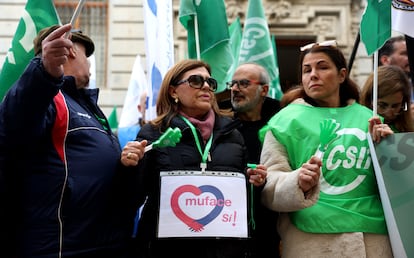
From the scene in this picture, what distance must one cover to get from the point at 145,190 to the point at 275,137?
68cm

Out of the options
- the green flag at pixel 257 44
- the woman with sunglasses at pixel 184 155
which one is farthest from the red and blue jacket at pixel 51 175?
the green flag at pixel 257 44

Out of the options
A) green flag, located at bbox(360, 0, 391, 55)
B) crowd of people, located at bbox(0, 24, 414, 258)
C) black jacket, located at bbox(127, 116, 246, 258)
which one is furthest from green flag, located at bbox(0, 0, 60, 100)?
green flag, located at bbox(360, 0, 391, 55)

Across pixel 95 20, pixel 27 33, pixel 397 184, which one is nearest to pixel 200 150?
pixel 397 184

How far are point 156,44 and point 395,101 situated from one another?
1862 millimetres

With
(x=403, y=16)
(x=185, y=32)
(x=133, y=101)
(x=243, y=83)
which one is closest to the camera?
(x=403, y=16)

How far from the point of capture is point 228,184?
102 inches

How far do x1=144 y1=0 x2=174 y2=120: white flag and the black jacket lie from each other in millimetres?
1317

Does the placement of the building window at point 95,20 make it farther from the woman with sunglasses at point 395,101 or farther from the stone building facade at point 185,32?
the woman with sunglasses at point 395,101

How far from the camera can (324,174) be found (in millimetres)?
2605

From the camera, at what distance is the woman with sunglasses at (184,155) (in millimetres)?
2520

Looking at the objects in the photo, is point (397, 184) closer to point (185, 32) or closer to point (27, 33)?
point (27, 33)

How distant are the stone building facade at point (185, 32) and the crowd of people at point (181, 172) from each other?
827 cm

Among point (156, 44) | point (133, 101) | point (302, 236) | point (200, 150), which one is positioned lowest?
point (302, 236)

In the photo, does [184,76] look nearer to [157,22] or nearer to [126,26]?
[157,22]
